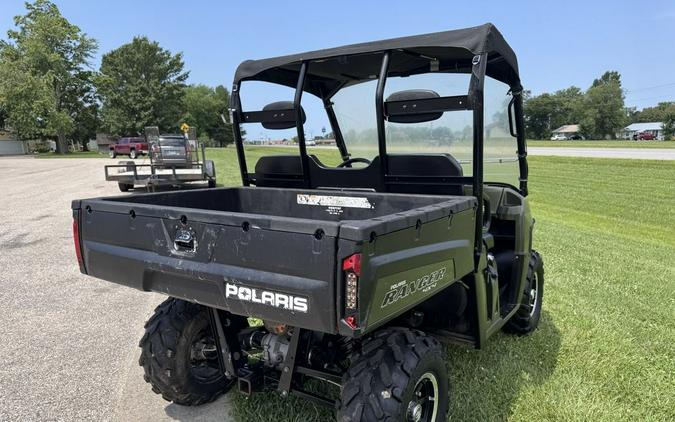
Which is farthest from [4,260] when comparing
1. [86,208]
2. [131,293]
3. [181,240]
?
[181,240]

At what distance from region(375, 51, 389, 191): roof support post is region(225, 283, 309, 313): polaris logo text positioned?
143cm

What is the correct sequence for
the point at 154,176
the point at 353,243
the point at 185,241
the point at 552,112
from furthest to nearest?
the point at 552,112
the point at 154,176
the point at 185,241
the point at 353,243

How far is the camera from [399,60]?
11.6ft

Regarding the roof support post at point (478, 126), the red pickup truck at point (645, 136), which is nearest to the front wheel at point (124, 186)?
the roof support post at point (478, 126)

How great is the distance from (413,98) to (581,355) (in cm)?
248

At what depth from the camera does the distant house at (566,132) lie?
4259 inches

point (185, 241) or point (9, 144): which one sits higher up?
point (9, 144)

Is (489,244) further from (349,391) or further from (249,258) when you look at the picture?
(249,258)

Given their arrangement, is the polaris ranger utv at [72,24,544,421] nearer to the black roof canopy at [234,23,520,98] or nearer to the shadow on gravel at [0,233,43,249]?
the black roof canopy at [234,23,520,98]

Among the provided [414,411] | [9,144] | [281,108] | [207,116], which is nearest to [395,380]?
[414,411]

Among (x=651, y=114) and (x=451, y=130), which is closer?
(x=451, y=130)

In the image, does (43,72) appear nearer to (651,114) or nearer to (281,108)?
(281,108)

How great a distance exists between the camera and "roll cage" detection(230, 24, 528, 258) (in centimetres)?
286

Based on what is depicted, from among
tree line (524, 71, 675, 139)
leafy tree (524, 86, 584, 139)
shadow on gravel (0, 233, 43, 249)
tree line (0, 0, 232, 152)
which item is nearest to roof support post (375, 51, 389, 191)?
shadow on gravel (0, 233, 43, 249)
